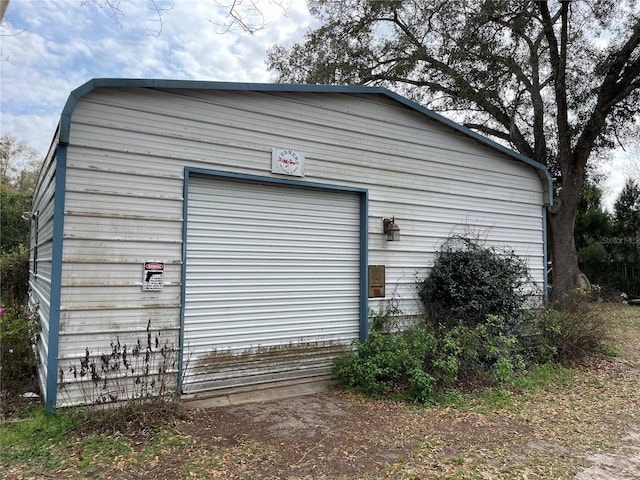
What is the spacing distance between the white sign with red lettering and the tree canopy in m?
8.18

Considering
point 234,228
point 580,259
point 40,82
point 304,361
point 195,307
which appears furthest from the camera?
point 580,259

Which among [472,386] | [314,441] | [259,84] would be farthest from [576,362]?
[259,84]

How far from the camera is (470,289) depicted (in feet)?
20.2

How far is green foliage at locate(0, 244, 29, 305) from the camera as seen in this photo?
31.4 feet

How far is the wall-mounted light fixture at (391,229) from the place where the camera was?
609 centimetres

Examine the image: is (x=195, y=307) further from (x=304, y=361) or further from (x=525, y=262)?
(x=525, y=262)

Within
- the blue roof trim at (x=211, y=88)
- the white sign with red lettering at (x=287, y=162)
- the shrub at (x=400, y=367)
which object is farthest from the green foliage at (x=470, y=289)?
the white sign with red lettering at (x=287, y=162)

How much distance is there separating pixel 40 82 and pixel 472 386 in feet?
24.0

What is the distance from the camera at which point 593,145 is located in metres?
13.2

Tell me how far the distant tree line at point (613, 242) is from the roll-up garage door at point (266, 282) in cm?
1440

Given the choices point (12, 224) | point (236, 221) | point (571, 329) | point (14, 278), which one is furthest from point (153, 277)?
point (12, 224)

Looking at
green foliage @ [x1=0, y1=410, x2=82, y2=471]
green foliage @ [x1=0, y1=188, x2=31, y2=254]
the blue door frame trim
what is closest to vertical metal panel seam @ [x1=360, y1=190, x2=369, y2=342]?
the blue door frame trim

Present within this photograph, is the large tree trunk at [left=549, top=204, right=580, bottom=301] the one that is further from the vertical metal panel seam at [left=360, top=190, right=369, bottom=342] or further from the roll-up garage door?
the roll-up garage door

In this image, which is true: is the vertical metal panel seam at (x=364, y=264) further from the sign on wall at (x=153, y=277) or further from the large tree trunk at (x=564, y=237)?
the large tree trunk at (x=564, y=237)
